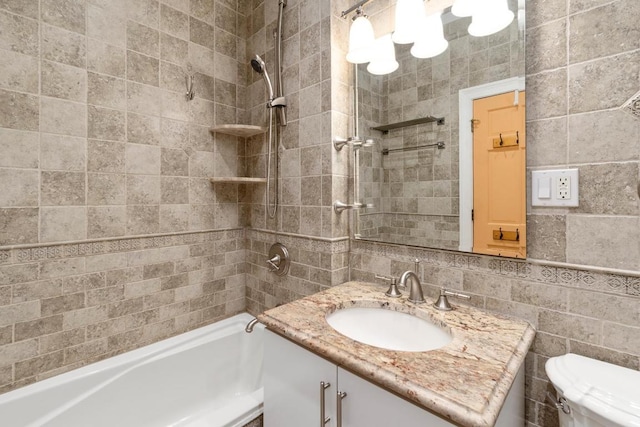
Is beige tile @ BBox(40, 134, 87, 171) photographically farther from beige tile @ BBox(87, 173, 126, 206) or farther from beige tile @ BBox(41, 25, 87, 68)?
beige tile @ BBox(41, 25, 87, 68)

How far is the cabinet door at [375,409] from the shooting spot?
0.67 meters

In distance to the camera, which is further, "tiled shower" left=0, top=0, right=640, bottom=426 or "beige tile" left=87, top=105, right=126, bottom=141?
"beige tile" left=87, top=105, right=126, bottom=141

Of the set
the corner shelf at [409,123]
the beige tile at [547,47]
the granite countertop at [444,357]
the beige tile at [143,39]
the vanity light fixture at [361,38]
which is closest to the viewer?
the granite countertop at [444,357]

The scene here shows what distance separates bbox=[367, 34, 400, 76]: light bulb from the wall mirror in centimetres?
2

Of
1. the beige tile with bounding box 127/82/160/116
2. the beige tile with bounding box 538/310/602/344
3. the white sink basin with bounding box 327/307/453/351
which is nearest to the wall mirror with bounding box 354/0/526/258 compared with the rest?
the beige tile with bounding box 538/310/602/344

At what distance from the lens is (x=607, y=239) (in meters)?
0.87

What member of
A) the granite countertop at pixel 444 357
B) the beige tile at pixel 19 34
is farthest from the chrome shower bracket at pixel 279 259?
the beige tile at pixel 19 34

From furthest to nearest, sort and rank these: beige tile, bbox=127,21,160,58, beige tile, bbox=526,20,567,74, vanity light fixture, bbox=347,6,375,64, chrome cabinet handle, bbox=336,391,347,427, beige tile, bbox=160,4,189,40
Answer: beige tile, bbox=160,4,189,40 → beige tile, bbox=127,21,160,58 → vanity light fixture, bbox=347,6,375,64 → beige tile, bbox=526,20,567,74 → chrome cabinet handle, bbox=336,391,347,427

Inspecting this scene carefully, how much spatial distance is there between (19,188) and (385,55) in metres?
1.73

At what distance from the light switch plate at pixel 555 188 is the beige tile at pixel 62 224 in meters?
1.92

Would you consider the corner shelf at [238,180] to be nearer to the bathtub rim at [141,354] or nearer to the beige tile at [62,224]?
the beige tile at [62,224]

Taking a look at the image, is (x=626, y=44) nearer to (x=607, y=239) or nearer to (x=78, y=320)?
(x=607, y=239)

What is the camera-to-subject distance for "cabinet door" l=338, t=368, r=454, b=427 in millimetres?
673

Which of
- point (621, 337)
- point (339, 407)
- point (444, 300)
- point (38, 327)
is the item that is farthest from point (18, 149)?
point (621, 337)
